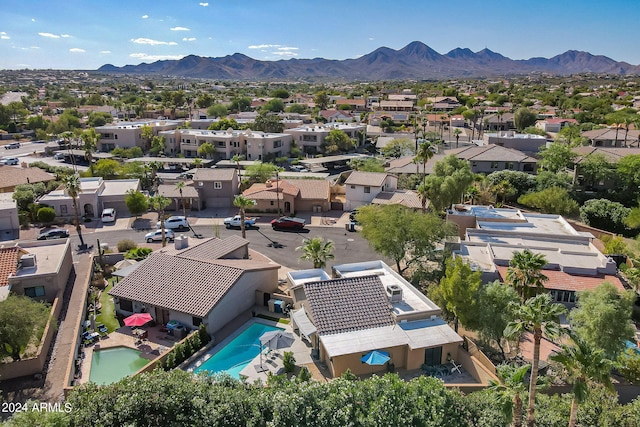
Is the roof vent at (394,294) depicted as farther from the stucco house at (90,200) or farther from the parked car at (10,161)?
the parked car at (10,161)

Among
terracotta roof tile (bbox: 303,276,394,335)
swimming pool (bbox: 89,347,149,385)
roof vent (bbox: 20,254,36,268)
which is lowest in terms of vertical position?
swimming pool (bbox: 89,347,149,385)

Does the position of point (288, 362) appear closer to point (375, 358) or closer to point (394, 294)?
point (375, 358)

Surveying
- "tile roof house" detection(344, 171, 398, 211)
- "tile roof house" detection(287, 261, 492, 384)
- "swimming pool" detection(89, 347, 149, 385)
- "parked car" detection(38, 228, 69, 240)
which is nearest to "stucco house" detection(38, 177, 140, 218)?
"parked car" detection(38, 228, 69, 240)

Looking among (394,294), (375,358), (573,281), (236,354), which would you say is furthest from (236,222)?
(573,281)

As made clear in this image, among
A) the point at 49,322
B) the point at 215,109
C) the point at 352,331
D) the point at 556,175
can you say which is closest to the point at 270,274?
the point at 352,331

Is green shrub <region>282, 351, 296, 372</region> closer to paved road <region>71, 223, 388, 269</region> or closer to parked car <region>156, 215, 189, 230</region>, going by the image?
paved road <region>71, 223, 388, 269</region>

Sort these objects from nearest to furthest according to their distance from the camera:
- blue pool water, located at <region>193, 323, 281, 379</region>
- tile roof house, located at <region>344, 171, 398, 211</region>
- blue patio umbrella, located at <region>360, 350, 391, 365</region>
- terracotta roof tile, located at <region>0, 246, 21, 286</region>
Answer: blue patio umbrella, located at <region>360, 350, 391, 365</region> < blue pool water, located at <region>193, 323, 281, 379</region> < terracotta roof tile, located at <region>0, 246, 21, 286</region> < tile roof house, located at <region>344, 171, 398, 211</region>

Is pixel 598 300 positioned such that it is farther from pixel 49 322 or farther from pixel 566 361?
pixel 49 322

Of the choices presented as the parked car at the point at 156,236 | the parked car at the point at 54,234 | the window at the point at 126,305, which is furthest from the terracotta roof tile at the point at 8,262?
the parked car at the point at 156,236
